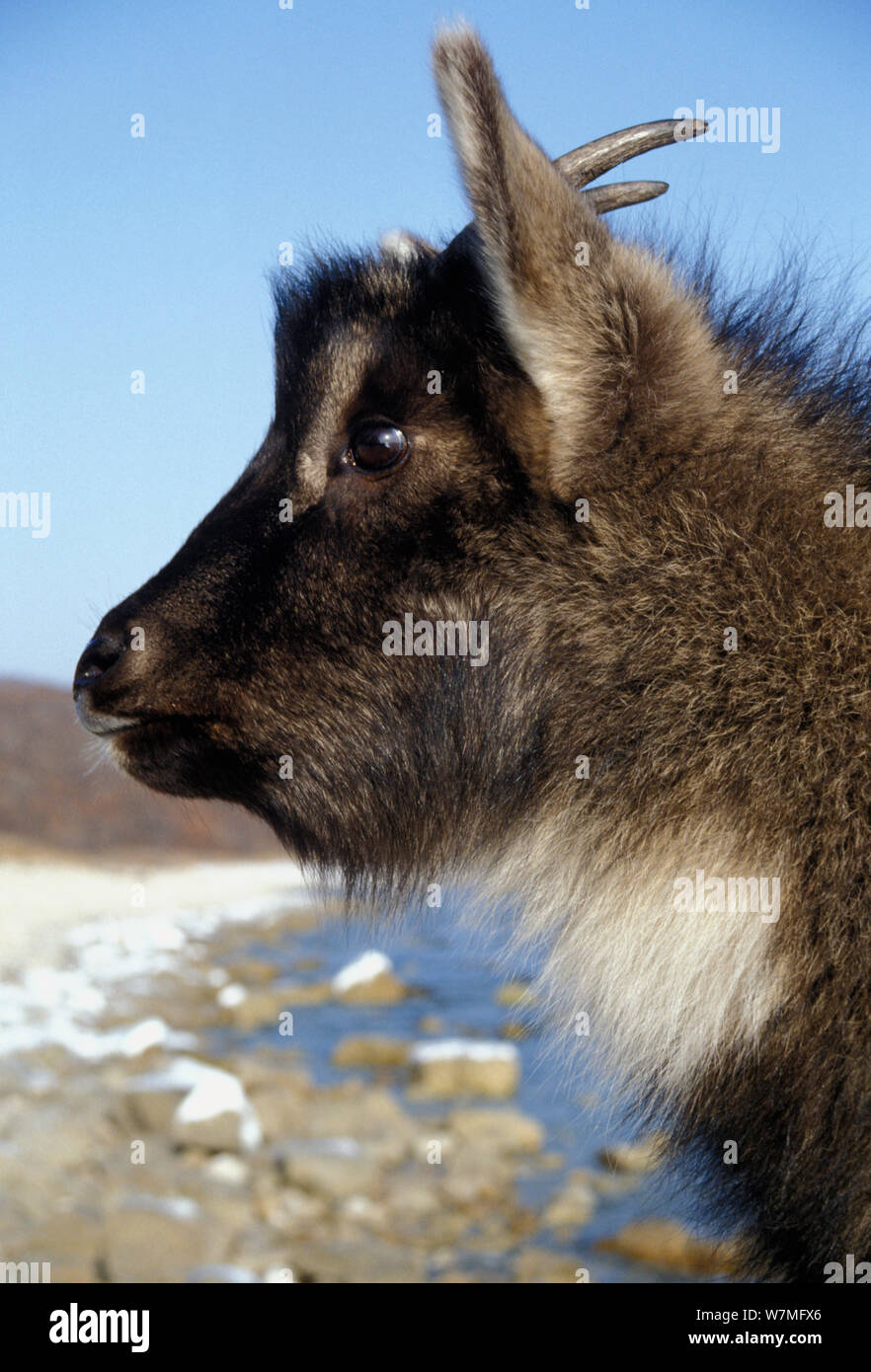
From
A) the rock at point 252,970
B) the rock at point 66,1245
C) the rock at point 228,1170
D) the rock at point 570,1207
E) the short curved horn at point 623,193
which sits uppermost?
the short curved horn at point 623,193

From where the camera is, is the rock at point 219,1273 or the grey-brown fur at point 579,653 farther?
the rock at point 219,1273

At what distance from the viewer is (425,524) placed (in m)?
3.60

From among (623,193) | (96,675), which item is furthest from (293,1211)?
(623,193)

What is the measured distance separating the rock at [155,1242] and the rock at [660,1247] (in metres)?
2.85

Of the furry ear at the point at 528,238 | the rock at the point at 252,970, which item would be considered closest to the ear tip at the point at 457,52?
the furry ear at the point at 528,238

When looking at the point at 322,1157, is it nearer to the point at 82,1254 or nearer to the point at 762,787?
the point at 82,1254

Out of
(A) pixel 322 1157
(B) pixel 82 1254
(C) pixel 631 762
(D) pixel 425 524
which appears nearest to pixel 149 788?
(D) pixel 425 524

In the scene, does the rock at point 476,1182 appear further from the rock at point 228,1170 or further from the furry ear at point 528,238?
the furry ear at point 528,238

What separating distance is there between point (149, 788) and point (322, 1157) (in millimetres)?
7470

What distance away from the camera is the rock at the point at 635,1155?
4.09 metres

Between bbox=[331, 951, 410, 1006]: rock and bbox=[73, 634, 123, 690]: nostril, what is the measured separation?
17.2 meters

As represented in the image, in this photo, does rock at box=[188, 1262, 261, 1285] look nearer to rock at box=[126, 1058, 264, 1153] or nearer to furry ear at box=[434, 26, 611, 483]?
rock at box=[126, 1058, 264, 1153]

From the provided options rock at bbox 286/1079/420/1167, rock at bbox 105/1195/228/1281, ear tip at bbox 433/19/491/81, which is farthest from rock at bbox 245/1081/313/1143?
ear tip at bbox 433/19/491/81

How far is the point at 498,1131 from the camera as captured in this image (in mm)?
11609
